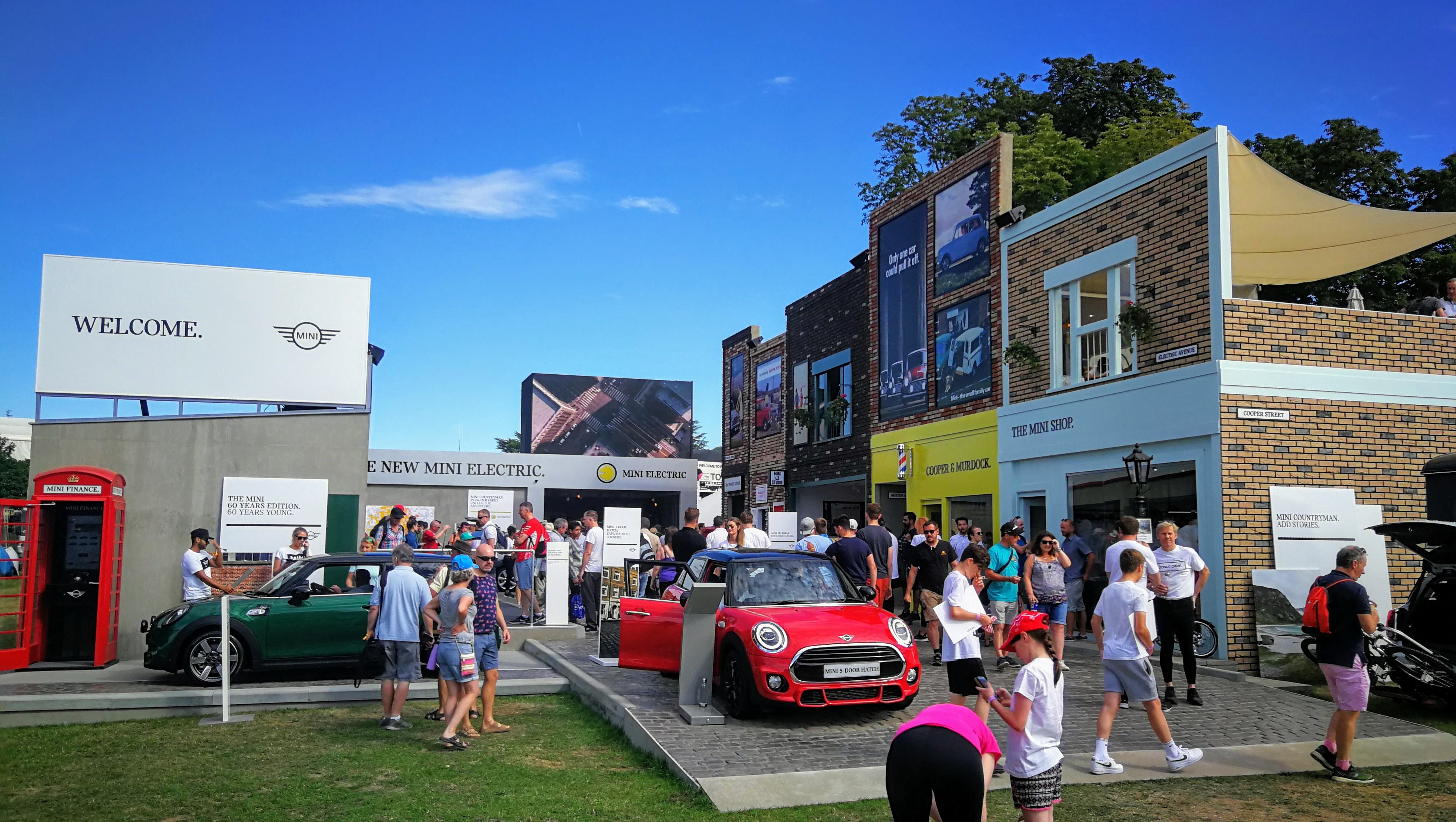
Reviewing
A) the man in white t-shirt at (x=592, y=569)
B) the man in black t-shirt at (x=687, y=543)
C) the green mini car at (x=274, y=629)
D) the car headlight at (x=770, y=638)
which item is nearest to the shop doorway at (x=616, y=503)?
the man in white t-shirt at (x=592, y=569)

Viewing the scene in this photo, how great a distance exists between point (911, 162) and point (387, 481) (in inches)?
807

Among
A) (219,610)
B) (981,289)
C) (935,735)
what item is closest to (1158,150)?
(981,289)

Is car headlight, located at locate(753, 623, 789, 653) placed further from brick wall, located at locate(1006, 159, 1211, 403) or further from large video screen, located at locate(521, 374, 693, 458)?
large video screen, located at locate(521, 374, 693, 458)

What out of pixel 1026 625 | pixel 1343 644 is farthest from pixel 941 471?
pixel 1026 625

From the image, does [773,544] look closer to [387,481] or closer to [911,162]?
[911,162]

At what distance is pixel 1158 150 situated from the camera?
27328mm

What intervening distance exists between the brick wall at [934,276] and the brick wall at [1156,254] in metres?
1.21

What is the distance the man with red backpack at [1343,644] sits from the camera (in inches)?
305

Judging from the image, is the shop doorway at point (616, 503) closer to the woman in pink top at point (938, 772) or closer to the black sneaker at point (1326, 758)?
the black sneaker at point (1326, 758)

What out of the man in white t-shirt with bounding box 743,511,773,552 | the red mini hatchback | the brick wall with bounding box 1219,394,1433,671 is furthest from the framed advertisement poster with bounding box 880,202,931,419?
the red mini hatchback

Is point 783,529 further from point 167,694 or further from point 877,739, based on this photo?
point 167,694

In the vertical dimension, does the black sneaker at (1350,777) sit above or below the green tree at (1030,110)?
below

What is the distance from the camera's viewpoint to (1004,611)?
42.5ft

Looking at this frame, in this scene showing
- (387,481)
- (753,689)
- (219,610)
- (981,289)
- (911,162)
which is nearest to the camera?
(753,689)
